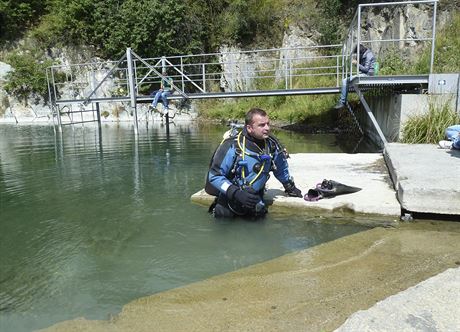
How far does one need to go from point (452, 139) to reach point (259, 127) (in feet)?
13.2

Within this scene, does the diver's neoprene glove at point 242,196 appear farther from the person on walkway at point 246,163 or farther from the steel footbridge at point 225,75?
the steel footbridge at point 225,75

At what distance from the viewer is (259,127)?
168 inches

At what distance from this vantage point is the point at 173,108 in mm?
23203

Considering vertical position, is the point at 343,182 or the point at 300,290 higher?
the point at 343,182

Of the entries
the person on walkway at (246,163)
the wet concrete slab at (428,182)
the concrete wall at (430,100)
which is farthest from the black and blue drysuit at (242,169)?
the concrete wall at (430,100)

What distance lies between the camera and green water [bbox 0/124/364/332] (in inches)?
128

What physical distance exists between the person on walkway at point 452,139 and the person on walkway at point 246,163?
3.17m

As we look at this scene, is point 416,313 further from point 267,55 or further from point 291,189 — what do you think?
point 267,55

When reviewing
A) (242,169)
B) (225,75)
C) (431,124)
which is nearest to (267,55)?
(225,75)

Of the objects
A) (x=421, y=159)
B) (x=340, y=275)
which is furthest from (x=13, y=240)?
(x=421, y=159)

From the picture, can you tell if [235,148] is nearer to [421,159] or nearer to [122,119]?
[421,159]

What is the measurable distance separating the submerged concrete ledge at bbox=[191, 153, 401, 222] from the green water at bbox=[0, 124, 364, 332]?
0.23 meters

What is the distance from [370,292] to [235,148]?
198 cm

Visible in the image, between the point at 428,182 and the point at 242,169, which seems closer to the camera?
the point at 242,169
